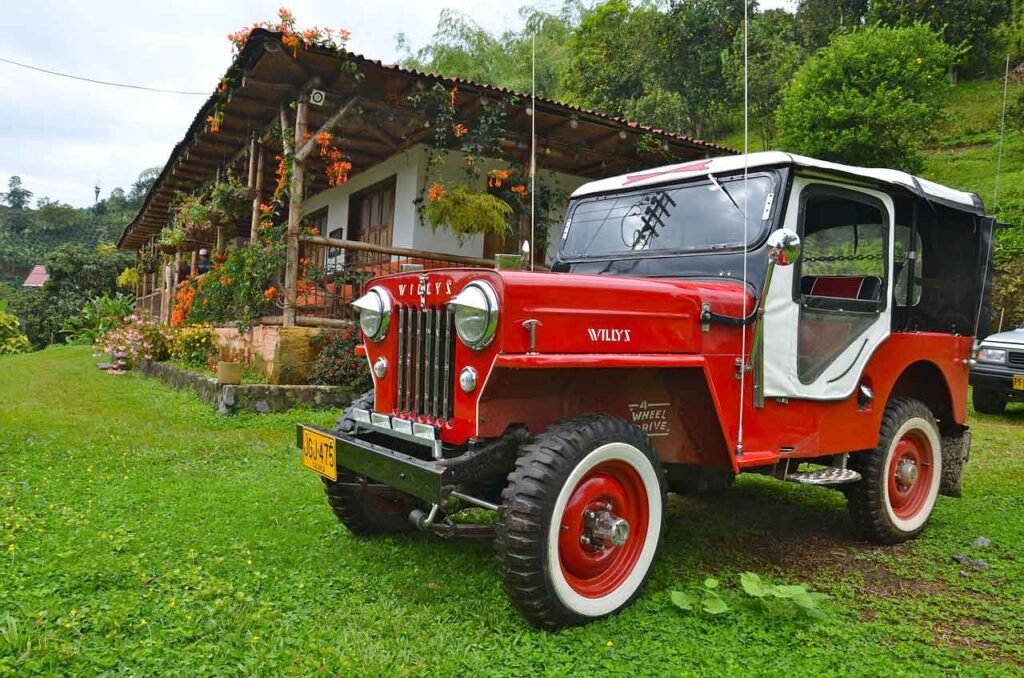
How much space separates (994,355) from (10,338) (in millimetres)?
27306

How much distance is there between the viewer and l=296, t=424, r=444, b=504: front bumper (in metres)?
2.73

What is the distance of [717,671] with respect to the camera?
262 centimetres

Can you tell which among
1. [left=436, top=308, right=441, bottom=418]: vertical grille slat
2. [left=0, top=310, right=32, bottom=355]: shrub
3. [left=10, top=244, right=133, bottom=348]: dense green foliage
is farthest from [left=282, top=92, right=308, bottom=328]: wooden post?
[left=10, top=244, right=133, bottom=348]: dense green foliage

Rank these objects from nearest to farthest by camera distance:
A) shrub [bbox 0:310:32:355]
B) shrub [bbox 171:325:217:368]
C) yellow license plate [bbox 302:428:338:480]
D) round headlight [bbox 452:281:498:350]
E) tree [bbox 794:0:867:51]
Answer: round headlight [bbox 452:281:498:350]
yellow license plate [bbox 302:428:338:480]
shrub [bbox 171:325:217:368]
shrub [bbox 0:310:32:355]
tree [bbox 794:0:867:51]

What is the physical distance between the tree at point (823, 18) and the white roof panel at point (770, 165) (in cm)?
2988

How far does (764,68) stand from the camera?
2405 centimetres

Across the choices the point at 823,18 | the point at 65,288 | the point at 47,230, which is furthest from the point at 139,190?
the point at 823,18

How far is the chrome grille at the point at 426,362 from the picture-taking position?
3.10m

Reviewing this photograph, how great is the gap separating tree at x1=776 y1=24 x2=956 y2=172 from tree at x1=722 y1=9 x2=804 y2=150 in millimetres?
5096

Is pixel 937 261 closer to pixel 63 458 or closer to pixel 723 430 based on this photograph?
pixel 723 430

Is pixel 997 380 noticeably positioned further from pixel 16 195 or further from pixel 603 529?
pixel 16 195

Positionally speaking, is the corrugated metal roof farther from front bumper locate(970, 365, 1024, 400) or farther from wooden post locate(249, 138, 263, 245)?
front bumper locate(970, 365, 1024, 400)

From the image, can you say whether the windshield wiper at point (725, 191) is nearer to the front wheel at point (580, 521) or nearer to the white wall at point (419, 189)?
the front wheel at point (580, 521)

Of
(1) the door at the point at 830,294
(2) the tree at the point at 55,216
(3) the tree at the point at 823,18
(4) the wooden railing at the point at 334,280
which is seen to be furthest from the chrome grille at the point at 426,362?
(2) the tree at the point at 55,216
